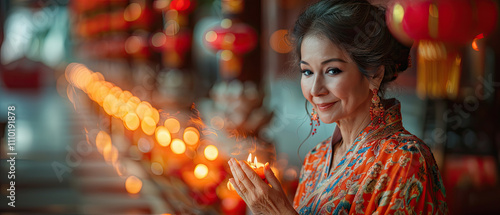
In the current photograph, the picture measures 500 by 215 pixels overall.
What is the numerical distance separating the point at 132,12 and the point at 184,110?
234cm

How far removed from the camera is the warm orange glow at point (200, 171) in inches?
78.5

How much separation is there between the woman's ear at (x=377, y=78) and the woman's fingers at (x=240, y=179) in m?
0.32

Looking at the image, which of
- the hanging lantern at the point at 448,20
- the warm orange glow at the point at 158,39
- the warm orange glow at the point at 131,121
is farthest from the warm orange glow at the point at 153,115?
the warm orange glow at the point at 158,39

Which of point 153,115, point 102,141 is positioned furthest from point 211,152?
point 102,141

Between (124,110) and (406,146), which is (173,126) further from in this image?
(124,110)

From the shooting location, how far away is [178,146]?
2314mm

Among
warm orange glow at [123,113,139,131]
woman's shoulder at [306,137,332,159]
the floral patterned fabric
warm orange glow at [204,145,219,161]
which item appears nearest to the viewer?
the floral patterned fabric

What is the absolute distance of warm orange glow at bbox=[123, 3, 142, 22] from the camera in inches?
223

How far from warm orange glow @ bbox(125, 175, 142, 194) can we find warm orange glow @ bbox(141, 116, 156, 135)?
498 mm

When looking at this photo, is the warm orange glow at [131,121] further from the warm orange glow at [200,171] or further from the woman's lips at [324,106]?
the woman's lips at [324,106]

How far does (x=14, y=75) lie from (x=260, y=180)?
8696 millimetres

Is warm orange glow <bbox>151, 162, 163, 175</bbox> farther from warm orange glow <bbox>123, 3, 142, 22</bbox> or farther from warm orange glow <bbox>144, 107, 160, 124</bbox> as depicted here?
warm orange glow <bbox>123, 3, 142, 22</bbox>

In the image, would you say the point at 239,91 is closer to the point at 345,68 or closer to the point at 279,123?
the point at 279,123

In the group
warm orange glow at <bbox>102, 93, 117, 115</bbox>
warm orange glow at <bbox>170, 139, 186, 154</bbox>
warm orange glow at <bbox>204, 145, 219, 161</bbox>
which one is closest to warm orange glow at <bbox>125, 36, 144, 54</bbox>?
warm orange glow at <bbox>102, 93, 117, 115</bbox>
